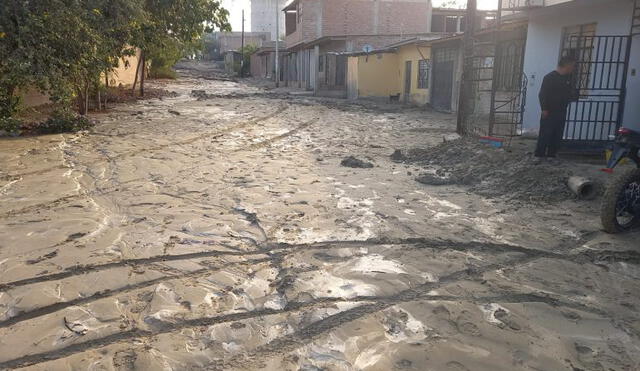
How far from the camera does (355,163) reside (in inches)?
317

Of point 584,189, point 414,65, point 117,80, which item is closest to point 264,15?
point 117,80

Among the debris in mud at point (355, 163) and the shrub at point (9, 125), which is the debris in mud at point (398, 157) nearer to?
the debris in mud at point (355, 163)

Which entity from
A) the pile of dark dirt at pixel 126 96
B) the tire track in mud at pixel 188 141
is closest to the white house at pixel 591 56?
the tire track in mud at pixel 188 141

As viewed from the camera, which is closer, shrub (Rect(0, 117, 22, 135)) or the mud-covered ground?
the mud-covered ground

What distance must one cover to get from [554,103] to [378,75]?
1787 centimetres

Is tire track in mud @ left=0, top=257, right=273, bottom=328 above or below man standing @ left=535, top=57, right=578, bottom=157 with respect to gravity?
below

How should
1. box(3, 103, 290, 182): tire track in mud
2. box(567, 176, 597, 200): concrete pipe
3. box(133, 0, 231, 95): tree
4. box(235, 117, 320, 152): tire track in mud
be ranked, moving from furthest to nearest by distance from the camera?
box(133, 0, 231, 95): tree, box(235, 117, 320, 152): tire track in mud, box(3, 103, 290, 182): tire track in mud, box(567, 176, 597, 200): concrete pipe

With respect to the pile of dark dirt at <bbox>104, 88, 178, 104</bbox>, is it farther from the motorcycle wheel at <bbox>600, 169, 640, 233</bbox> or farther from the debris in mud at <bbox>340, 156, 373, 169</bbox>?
the motorcycle wheel at <bbox>600, 169, 640, 233</bbox>

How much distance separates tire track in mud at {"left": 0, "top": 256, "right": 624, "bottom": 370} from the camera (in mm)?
2709

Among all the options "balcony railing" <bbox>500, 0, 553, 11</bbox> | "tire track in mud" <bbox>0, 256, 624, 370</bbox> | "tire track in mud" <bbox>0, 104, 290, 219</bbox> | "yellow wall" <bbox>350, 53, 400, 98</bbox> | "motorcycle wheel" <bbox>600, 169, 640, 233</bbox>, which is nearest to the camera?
"tire track in mud" <bbox>0, 256, 624, 370</bbox>

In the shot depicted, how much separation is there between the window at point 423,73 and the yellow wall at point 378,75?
9.28ft

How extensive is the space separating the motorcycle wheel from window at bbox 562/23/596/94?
4668 mm

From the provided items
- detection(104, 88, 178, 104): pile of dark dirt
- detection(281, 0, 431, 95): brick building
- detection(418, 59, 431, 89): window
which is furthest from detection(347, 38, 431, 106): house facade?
detection(104, 88, 178, 104): pile of dark dirt

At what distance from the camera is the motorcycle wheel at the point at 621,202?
15.3 feet
